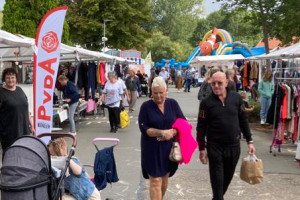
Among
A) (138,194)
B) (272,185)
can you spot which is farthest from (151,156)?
(272,185)

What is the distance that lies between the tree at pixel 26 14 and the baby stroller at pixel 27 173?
23.8 m

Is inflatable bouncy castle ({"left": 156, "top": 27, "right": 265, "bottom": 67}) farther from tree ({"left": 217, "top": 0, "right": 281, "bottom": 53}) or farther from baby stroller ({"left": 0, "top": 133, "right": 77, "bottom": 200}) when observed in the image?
baby stroller ({"left": 0, "top": 133, "right": 77, "bottom": 200})

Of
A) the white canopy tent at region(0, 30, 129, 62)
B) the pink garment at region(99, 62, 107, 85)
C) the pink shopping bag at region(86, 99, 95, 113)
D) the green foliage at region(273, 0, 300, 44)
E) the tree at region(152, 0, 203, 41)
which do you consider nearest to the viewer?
the white canopy tent at region(0, 30, 129, 62)

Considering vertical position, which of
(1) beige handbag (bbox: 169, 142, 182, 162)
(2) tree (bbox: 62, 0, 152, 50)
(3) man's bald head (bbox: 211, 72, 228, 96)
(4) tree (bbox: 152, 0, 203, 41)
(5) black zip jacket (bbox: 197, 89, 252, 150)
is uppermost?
(4) tree (bbox: 152, 0, 203, 41)

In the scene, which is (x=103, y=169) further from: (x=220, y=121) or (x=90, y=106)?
(x=90, y=106)

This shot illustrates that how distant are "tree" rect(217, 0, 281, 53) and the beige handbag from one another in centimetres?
1383

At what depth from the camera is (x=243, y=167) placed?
555 cm

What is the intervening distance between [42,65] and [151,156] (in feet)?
9.97

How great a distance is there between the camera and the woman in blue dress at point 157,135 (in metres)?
5.35

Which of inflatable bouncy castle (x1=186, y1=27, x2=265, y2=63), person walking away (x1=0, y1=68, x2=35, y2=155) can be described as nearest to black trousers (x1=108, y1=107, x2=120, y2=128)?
person walking away (x1=0, y1=68, x2=35, y2=155)

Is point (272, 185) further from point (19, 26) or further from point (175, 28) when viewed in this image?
point (175, 28)

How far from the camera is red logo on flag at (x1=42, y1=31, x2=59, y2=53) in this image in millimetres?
7582

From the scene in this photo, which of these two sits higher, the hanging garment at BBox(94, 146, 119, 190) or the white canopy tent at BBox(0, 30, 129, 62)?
the white canopy tent at BBox(0, 30, 129, 62)

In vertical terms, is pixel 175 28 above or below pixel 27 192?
above
